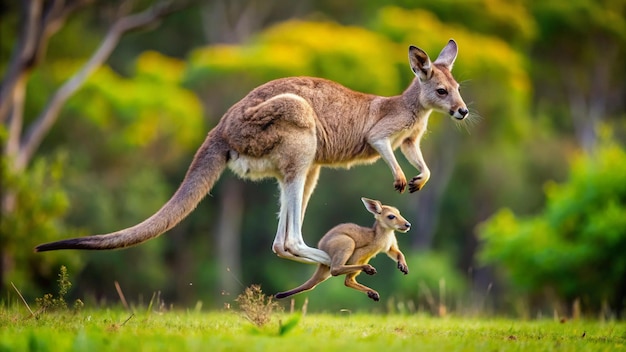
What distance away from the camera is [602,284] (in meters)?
21.2

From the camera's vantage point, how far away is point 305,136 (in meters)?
8.74

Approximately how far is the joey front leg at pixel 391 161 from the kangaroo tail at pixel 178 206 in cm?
141

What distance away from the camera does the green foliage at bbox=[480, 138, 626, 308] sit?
→ 2058 cm

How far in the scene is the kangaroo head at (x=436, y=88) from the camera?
8.97 m

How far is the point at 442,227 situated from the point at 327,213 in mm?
5191

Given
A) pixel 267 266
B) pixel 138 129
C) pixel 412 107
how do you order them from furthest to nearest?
1. pixel 267 266
2. pixel 138 129
3. pixel 412 107

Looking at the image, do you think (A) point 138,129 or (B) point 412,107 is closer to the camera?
(B) point 412,107

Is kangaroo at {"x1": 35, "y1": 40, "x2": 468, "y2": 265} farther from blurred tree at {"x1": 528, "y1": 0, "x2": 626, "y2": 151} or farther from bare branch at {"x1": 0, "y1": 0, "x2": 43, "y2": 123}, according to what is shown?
blurred tree at {"x1": 528, "y1": 0, "x2": 626, "y2": 151}

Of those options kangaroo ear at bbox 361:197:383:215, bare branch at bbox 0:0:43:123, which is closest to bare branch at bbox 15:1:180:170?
bare branch at bbox 0:0:43:123

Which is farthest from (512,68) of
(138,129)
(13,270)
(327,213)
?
(13,270)

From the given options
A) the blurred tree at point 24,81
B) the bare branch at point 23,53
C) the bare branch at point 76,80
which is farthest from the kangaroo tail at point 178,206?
the bare branch at point 76,80

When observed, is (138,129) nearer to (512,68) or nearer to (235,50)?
(235,50)

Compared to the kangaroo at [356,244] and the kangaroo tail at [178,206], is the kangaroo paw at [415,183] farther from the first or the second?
the kangaroo tail at [178,206]

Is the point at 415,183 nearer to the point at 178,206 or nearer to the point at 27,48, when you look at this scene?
the point at 178,206
